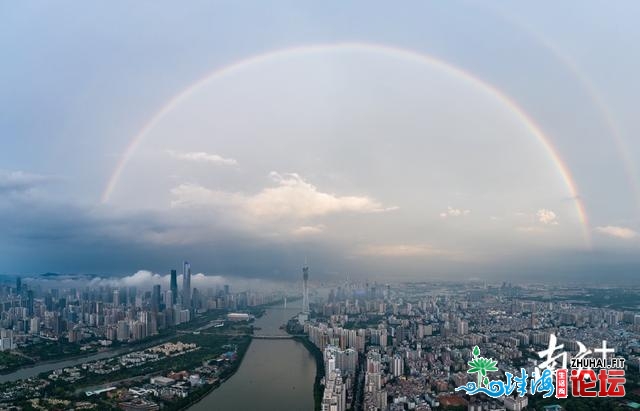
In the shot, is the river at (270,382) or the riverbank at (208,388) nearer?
the river at (270,382)

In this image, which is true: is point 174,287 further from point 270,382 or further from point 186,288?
point 270,382

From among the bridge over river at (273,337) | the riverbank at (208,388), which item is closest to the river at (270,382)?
the riverbank at (208,388)

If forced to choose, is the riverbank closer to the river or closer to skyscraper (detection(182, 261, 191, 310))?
the river

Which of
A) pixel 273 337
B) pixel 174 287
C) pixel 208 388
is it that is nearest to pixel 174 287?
pixel 174 287

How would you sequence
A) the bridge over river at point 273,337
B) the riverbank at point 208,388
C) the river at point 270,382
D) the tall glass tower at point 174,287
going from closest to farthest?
the river at point 270,382, the riverbank at point 208,388, the bridge over river at point 273,337, the tall glass tower at point 174,287

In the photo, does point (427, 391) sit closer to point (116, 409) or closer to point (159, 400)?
point (159, 400)

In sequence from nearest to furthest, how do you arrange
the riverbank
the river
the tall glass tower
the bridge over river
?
1. the river
2. the riverbank
3. the bridge over river
4. the tall glass tower

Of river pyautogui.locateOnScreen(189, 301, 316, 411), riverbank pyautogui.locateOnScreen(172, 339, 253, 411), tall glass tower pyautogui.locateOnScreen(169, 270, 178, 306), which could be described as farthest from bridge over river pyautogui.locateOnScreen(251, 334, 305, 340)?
tall glass tower pyautogui.locateOnScreen(169, 270, 178, 306)

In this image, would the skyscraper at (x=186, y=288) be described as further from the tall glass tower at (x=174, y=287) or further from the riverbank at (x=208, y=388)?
the riverbank at (x=208, y=388)

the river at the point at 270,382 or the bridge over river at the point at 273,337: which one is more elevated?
the river at the point at 270,382
